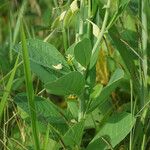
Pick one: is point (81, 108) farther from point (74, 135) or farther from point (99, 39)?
point (99, 39)

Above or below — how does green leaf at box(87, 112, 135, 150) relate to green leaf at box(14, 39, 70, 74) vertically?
below

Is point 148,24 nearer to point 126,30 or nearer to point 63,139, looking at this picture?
point 126,30

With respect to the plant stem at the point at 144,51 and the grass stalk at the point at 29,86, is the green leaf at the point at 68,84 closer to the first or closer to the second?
the grass stalk at the point at 29,86

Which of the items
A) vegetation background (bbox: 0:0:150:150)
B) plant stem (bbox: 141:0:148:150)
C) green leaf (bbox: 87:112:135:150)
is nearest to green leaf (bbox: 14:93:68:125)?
vegetation background (bbox: 0:0:150:150)

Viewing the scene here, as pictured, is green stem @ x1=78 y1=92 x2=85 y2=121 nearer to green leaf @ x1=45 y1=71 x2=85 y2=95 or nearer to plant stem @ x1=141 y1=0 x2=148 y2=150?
green leaf @ x1=45 y1=71 x2=85 y2=95

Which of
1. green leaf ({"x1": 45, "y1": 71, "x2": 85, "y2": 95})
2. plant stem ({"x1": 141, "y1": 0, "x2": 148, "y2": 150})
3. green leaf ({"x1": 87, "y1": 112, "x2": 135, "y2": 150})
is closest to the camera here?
green leaf ({"x1": 45, "y1": 71, "x2": 85, "y2": 95})

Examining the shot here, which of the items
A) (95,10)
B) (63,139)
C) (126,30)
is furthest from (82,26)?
(126,30)
